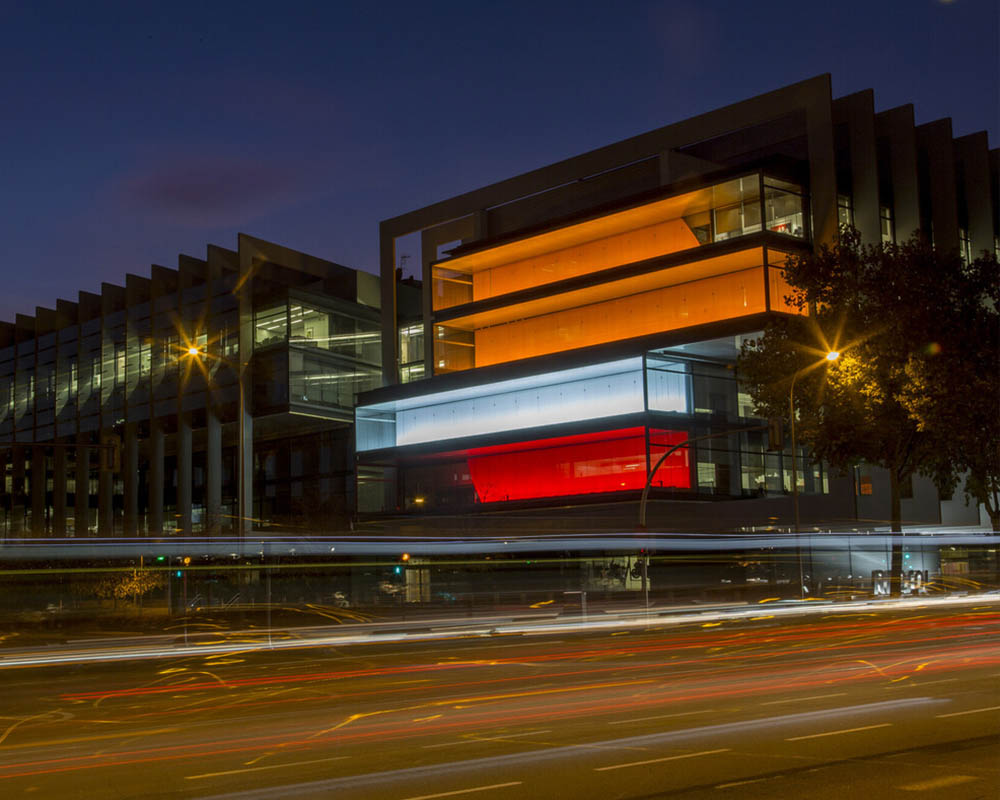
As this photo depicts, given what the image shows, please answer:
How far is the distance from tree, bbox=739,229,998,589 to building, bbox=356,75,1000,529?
5000 millimetres

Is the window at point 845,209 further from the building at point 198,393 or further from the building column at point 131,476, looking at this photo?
the building column at point 131,476

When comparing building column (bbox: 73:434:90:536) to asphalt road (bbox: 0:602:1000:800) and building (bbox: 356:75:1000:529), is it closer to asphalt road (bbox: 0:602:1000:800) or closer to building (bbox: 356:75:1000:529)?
building (bbox: 356:75:1000:529)

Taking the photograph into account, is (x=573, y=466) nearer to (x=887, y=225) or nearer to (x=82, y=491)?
(x=887, y=225)

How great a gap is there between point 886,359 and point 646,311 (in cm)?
2054

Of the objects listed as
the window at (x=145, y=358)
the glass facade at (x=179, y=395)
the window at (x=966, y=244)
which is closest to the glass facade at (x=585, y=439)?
the glass facade at (x=179, y=395)

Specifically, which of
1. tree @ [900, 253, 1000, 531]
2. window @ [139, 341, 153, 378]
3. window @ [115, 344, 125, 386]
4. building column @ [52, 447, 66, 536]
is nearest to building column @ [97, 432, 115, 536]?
building column @ [52, 447, 66, 536]

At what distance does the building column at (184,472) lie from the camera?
246ft

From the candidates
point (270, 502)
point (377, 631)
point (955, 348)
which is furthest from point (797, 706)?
point (270, 502)

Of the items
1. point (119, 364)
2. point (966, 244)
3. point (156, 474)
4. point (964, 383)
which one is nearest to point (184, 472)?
point (156, 474)

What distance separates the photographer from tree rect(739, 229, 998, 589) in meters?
40.6

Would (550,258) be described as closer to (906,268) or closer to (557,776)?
(906,268)

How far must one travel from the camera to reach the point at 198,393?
244ft

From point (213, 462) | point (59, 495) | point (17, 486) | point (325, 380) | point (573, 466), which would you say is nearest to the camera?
point (573, 466)

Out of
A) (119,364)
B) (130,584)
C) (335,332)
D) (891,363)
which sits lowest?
(130,584)
